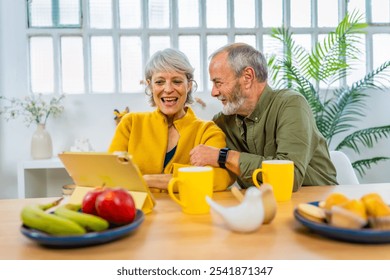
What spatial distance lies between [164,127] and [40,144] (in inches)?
77.6

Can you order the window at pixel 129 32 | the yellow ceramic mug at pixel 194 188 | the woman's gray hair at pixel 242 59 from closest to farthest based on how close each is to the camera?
the yellow ceramic mug at pixel 194 188
the woman's gray hair at pixel 242 59
the window at pixel 129 32

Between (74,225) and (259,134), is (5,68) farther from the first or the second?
(74,225)

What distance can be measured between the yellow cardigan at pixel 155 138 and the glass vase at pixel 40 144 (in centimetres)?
185

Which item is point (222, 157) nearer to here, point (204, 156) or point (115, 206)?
point (204, 156)

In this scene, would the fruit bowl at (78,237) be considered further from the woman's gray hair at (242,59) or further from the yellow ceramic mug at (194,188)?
the woman's gray hair at (242,59)

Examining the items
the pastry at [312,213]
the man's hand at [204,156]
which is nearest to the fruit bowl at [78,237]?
the pastry at [312,213]

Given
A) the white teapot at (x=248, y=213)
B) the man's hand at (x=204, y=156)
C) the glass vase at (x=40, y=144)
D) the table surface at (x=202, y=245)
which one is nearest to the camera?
the table surface at (x=202, y=245)

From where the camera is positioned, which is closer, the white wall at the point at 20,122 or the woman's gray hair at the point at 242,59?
the woman's gray hair at the point at 242,59

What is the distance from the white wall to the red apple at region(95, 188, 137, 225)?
2.99m

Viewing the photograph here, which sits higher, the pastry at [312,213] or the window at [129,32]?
the window at [129,32]

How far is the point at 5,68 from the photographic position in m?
3.77

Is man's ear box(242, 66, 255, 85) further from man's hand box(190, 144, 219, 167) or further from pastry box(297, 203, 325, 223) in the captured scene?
pastry box(297, 203, 325, 223)

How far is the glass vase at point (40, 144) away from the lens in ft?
11.5

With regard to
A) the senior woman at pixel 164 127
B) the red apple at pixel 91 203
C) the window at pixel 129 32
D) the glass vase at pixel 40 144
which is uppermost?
the window at pixel 129 32
